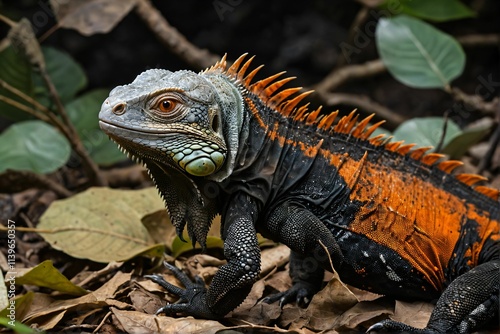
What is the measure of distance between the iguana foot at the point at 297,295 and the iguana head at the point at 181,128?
41.3 inches

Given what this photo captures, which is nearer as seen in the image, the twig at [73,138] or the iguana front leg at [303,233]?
the iguana front leg at [303,233]

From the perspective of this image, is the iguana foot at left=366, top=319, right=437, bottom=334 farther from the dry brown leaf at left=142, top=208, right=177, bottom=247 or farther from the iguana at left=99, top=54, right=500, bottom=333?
the dry brown leaf at left=142, top=208, right=177, bottom=247

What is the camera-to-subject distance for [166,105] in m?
4.36

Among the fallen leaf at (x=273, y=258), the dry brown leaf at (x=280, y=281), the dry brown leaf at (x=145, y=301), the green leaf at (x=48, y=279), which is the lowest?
the dry brown leaf at (x=280, y=281)

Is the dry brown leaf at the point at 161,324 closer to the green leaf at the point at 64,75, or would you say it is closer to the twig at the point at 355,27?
the green leaf at the point at 64,75

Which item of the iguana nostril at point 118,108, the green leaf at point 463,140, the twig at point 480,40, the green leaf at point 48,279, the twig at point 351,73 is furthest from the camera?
the twig at point 480,40

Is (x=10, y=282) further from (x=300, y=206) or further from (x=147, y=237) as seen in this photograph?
(x=300, y=206)

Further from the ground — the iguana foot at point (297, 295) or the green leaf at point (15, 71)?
the green leaf at point (15, 71)

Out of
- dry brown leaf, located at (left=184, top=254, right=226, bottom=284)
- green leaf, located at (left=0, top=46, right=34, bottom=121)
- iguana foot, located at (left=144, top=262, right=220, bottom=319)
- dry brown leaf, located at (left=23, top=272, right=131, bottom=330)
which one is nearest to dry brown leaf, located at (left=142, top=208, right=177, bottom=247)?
dry brown leaf, located at (left=184, top=254, right=226, bottom=284)

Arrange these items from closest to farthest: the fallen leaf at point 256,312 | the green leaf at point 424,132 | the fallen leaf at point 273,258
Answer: the fallen leaf at point 256,312 < the fallen leaf at point 273,258 < the green leaf at point 424,132

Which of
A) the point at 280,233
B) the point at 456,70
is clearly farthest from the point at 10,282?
the point at 456,70

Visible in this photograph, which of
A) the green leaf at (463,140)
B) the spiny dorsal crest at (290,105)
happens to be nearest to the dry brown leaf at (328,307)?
the spiny dorsal crest at (290,105)

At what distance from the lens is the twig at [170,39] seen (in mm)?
8234

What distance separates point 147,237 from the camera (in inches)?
235
